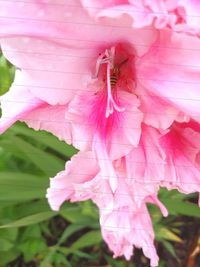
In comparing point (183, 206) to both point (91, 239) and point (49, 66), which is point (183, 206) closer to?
point (91, 239)

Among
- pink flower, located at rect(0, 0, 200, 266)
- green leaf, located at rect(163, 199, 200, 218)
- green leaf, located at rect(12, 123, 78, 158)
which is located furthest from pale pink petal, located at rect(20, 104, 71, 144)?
green leaf, located at rect(163, 199, 200, 218)

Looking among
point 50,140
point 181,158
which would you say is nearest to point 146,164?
point 181,158

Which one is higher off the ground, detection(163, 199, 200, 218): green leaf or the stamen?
the stamen

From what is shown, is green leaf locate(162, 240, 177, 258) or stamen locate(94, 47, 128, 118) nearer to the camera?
stamen locate(94, 47, 128, 118)

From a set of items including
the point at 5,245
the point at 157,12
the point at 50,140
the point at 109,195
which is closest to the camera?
the point at 157,12

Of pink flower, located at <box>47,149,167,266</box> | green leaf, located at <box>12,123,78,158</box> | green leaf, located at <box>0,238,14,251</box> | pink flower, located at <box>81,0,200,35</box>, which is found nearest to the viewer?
pink flower, located at <box>81,0,200,35</box>

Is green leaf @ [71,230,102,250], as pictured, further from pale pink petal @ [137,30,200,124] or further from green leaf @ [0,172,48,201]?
pale pink petal @ [137,30,200,124]

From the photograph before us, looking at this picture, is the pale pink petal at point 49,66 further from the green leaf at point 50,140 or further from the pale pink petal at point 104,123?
the green leaf at point 50,140
